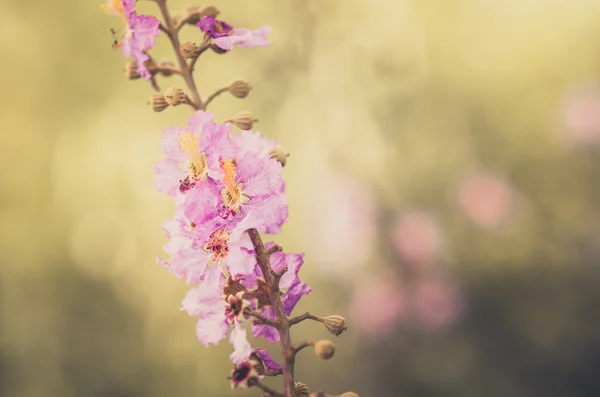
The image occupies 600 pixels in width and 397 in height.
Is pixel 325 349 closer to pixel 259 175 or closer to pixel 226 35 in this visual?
pixel 259 175

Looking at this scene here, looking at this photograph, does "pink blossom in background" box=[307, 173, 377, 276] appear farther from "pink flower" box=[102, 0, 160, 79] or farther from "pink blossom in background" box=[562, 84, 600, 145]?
"pink flower" box=[102, 0, 160, 79]

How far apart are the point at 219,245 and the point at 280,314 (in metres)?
0.11

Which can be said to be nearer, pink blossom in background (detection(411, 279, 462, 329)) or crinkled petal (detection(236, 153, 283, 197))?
crinkled petal (detection(236, 153, 283, 197))

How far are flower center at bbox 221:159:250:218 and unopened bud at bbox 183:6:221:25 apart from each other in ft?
0.61

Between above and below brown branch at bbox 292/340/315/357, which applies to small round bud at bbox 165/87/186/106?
above

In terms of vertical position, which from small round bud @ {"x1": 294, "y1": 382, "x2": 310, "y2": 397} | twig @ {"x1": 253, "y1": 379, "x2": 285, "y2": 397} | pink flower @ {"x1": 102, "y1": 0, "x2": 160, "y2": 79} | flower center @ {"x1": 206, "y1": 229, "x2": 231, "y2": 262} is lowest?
twig @ {"x1": 253, "y1": 379, "x2": 285, "y2": 397}

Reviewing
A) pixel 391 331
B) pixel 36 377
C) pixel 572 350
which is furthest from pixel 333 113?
pixel 36 377

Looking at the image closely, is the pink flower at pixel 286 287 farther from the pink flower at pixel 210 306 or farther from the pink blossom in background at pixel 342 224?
the pink blossom in background at pixel 342 224

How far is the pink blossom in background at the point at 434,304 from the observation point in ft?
9.35

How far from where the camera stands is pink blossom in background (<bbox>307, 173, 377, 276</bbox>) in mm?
2842

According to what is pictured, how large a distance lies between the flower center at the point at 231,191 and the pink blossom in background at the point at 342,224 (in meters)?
2.07

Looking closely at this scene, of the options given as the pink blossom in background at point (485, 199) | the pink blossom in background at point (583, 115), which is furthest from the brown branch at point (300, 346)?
the pink blossom in background at point (583, 115)

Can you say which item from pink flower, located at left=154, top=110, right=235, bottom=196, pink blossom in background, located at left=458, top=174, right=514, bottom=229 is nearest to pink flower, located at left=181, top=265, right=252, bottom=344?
pink flower, located at left=154, top=110, right=235, bottom=196

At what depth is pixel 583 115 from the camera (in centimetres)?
315
